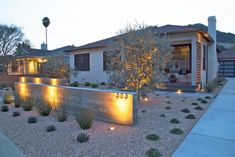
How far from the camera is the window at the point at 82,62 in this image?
62.2 feet

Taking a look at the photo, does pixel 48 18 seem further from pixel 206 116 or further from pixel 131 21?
pixel 206 116

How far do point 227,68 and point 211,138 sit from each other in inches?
1078

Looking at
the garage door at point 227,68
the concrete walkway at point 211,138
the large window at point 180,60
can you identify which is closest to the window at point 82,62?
the large window at point 180,60

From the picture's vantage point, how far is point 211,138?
4824 mm

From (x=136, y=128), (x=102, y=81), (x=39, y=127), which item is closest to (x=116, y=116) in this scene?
(x=136, y=128)

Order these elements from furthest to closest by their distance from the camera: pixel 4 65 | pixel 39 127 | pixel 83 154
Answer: pixel 4 65 < pixel 39 127 < pixel 83 154

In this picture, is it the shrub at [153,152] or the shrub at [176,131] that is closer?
the shrub at [153,152]

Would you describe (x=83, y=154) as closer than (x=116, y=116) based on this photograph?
Yes

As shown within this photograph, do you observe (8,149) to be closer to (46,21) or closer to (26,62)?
(26,62)

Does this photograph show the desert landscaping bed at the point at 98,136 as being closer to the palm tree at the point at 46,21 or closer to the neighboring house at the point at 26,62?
the neighboring house at the point at 26,62

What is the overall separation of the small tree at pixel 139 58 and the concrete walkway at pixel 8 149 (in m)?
4.62

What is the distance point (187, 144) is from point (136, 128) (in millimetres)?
Result: 1523

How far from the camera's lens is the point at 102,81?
17.8 metres

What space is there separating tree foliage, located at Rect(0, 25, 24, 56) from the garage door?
2684cm
